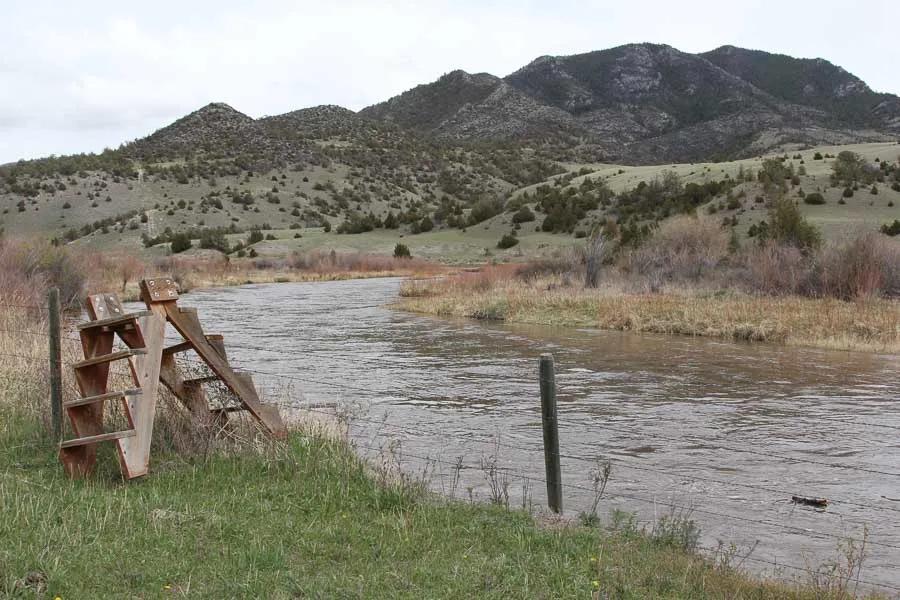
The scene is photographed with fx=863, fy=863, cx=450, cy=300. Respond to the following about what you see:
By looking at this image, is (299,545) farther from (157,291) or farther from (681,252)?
(681,252)

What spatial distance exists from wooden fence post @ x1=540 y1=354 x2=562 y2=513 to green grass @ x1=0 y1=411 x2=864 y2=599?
0.43m

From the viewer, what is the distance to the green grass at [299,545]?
5500 mm

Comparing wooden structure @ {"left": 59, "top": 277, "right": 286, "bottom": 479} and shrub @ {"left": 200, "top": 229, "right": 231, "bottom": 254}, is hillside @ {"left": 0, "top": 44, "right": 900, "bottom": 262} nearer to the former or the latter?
shrub @ {"left": 200, "top": 229, "right": 231, "bottom": 254}

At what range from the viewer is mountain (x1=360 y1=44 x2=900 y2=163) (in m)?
104

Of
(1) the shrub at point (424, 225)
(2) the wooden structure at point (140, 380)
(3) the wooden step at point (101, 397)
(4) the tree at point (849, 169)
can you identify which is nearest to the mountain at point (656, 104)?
(4) the tree at point (849, 169)

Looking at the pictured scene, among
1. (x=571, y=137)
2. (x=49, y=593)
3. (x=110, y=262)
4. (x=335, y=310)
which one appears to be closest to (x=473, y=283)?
(x=335, y=310)

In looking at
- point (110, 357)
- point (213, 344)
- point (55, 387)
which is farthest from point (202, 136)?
point (110, 357)

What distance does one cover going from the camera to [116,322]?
8211 millimetres

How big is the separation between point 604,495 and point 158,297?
16.5ft

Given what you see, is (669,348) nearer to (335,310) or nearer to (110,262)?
(335,310)

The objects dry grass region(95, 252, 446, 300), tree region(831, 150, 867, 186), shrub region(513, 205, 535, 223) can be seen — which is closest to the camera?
→ dry grass region(95, 252, 446, 300)

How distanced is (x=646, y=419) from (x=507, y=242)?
4468cm

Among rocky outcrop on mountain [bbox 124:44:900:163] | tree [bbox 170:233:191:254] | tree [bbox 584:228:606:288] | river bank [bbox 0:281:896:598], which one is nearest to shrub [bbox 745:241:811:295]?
tree [bbox 584:228:606:288]

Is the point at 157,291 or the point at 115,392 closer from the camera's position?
the point at 115,392
